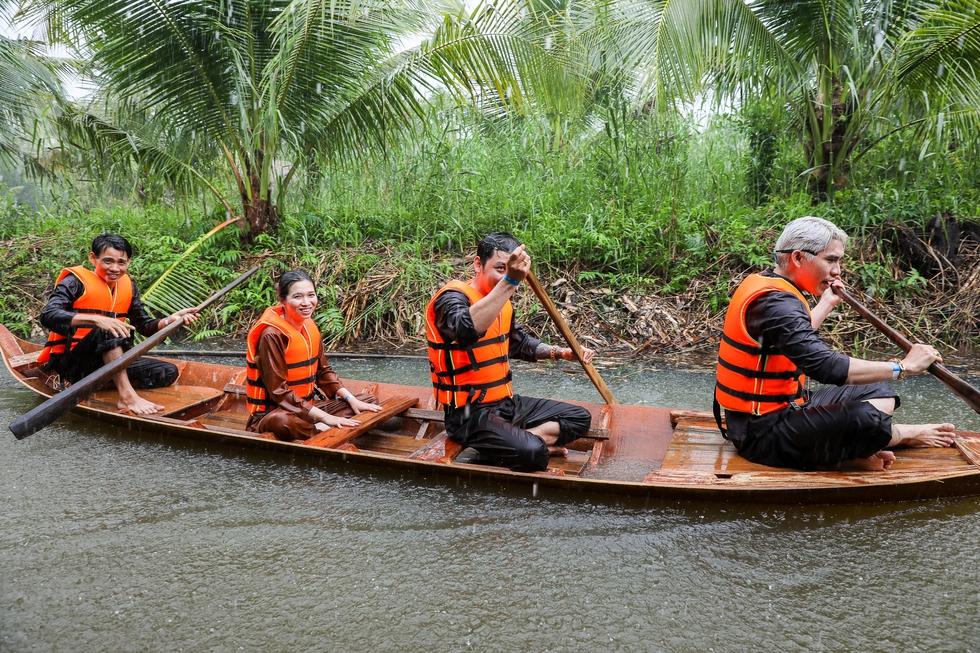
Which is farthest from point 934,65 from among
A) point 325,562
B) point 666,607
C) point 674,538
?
point 325,562

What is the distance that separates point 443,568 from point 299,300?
177cm

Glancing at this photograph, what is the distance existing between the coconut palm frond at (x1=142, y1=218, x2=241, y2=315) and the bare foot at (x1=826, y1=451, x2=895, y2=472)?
20.5 feet

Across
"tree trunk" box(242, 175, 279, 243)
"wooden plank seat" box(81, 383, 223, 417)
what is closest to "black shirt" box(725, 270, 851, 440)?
"wooden plank seat" box(81, 383, 223, 417)

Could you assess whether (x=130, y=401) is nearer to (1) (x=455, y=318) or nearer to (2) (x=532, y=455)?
(1) (x=455, y=318)

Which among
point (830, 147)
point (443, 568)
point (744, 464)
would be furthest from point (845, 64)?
point (443, 568)

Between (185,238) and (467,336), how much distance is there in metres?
7.06

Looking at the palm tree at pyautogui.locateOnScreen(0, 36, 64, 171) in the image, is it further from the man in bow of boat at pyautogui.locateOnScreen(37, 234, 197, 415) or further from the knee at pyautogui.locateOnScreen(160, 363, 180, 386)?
the knee at pyautogui.locateOnScreen(160, 363, 180, 386)

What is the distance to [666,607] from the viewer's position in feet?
8.20

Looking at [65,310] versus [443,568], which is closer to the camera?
[443,568]

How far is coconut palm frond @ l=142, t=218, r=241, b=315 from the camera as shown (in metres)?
7.02

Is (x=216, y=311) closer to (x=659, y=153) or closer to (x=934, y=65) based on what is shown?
(x=659, y=153)

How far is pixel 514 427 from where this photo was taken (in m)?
3.42

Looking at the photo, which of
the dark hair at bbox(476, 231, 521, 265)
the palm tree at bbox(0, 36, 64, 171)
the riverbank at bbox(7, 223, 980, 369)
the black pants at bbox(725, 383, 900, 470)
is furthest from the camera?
the palm tree at bbox(0, 36, 64, 171)

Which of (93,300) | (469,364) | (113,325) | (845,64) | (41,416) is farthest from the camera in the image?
(845,64)
